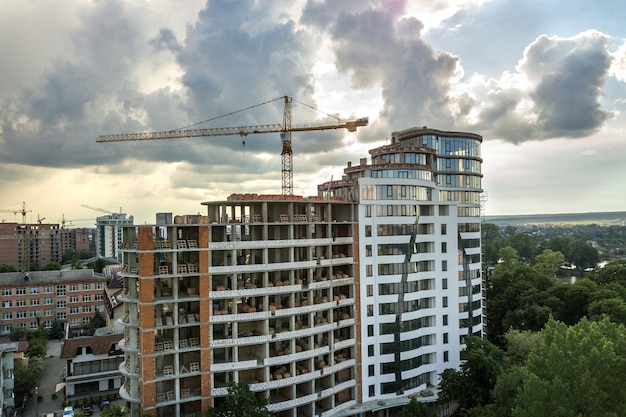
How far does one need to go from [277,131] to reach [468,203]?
42.4 meters

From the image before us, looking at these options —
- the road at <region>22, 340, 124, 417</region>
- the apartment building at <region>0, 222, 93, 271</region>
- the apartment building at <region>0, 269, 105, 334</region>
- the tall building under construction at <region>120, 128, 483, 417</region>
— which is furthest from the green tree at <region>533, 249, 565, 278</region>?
the apartment building at <region>0, 222, 93, 271</region>

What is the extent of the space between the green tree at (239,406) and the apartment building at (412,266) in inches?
604

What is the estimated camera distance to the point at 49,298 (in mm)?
81000

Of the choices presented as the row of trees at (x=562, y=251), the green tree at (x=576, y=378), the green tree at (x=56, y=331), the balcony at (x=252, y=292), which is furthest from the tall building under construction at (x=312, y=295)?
the row of trees at (x=562, y=251)

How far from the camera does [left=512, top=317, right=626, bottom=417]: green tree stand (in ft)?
77.6

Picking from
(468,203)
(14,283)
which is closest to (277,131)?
(468,203)

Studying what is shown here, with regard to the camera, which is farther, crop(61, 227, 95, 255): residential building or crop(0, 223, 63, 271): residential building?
crop(61, 227, 95, 255): residential building

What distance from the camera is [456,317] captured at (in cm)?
4909

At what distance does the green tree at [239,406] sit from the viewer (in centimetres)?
3175

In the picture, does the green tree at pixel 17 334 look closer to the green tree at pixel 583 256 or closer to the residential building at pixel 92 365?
the residential building at pixel 92 365

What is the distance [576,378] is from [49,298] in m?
91.4

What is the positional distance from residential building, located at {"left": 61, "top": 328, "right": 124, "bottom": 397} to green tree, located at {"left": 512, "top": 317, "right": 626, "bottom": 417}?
49236 mm

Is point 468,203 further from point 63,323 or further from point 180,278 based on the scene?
point 63,323

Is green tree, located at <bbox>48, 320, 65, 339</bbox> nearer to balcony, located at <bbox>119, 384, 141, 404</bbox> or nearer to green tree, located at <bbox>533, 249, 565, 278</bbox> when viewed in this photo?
balcony, located at <bbox>119, 384, 141, 404</bbox>
